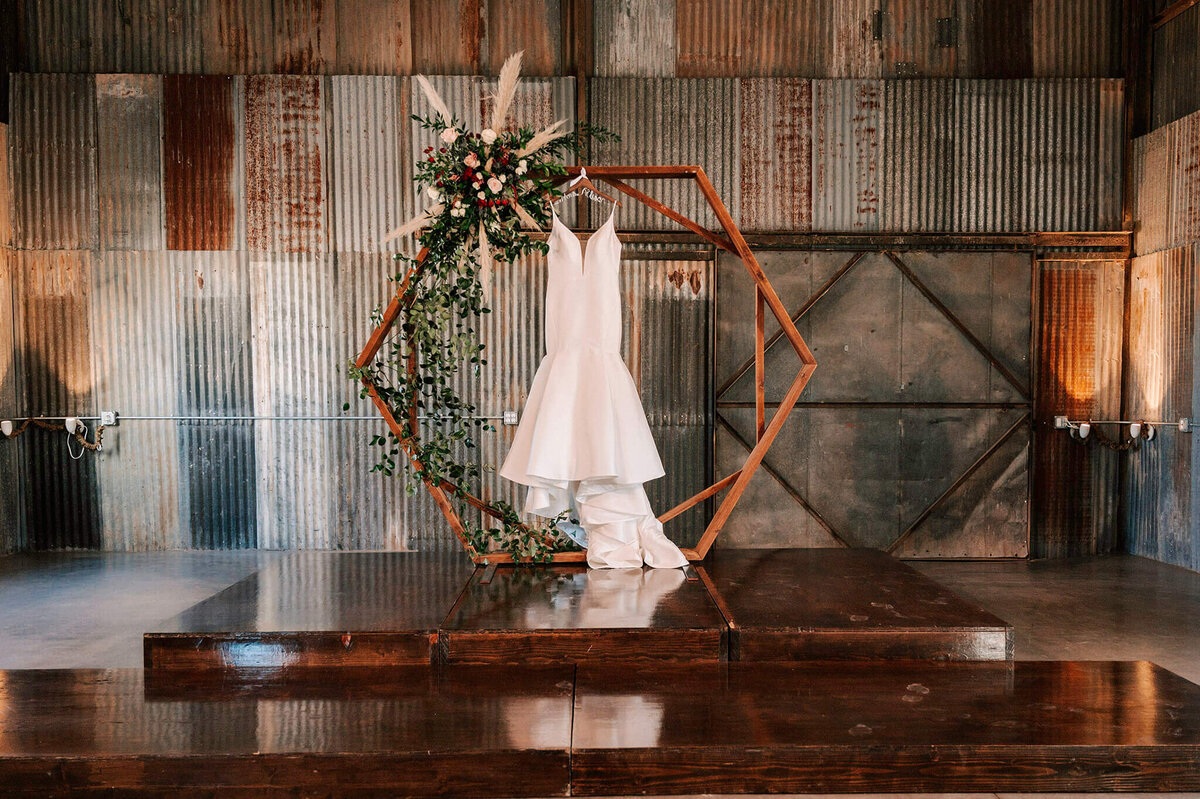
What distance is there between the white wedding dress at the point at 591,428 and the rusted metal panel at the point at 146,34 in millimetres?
5634

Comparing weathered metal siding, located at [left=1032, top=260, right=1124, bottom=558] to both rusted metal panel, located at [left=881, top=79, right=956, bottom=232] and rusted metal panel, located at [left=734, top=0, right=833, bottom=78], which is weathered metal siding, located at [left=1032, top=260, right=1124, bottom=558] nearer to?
rusted metal panel, located at [left=881, top=79, right=956, bottom=232]

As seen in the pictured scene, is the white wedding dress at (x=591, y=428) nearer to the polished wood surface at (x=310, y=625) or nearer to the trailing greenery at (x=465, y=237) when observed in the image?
the trailing greenery at (x=465, y=237)

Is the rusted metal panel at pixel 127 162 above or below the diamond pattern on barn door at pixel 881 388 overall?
above

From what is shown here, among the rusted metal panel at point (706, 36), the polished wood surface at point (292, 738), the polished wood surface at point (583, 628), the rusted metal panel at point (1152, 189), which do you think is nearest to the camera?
the polished wood surface at point (292, 738)

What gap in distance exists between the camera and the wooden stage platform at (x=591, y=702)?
242 centimetres

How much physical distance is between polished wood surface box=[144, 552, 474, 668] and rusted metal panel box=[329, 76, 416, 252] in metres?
4.34

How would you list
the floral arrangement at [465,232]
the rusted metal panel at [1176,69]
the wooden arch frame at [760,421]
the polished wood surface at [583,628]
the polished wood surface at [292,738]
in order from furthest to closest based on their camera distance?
the rusted metal panel at [1176,69], the wooden arch frame at [760,421], the floral arrangement at [465,232], the polished wood surface at [583,628], the polished wood surface at [292,738]

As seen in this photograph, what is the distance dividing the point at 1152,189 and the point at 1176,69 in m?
1.11

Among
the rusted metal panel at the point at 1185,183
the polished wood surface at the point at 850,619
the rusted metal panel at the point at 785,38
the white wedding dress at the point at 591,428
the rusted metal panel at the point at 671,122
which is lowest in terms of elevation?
the polished wood surface at the point at 850,619

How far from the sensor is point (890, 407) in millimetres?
7383

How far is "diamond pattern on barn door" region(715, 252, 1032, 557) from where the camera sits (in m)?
7.38

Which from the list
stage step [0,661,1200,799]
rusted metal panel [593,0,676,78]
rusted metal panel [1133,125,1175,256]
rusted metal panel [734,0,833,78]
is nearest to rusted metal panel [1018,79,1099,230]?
rusted metal panel [1133,125,1175,256]

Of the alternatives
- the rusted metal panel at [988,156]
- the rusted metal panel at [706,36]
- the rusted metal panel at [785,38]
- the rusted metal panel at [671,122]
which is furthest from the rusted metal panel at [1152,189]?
the rusted metal panel at [706,36]

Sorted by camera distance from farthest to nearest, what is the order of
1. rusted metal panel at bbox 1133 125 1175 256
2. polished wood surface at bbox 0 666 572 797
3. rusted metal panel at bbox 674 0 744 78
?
rusted metal panel at bbox 674 0 744 78, rusted metal panel at bbox 1133 125 1175 256, polished wood surface at bbox 0 666 572 797
